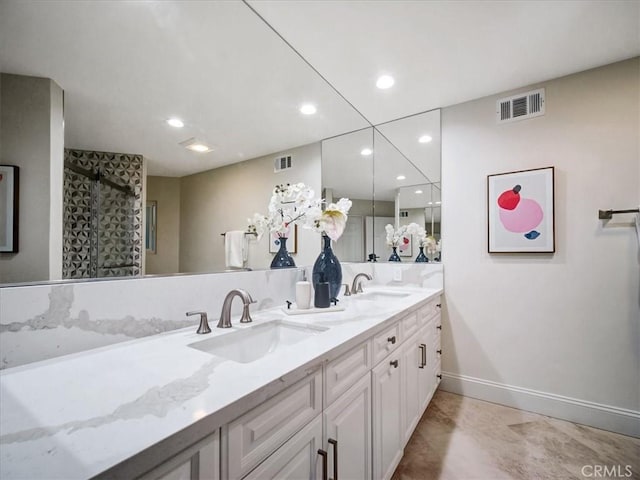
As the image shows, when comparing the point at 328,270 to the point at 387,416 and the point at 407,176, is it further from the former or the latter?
the point at 407,176

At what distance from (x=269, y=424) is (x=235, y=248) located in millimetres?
931

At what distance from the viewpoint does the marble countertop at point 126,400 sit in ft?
1.45

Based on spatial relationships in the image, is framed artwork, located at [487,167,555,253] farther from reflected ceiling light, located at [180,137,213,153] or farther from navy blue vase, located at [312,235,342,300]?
reflected ceiling light, located at [180,137,213,153]

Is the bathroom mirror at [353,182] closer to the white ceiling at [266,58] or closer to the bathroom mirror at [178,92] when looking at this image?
the white ceiling at [266,58]

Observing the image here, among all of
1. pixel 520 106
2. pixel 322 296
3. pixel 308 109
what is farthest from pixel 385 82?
pixel 322 296

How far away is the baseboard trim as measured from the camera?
1.85 m

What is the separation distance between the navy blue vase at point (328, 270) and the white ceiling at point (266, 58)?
69 centimetres

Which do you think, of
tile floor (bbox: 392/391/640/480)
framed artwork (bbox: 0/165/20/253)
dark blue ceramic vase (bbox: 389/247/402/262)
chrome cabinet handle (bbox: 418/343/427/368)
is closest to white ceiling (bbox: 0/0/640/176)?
framed artwork (bbox: 0/165/20/253)

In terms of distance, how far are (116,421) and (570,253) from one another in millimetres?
2605

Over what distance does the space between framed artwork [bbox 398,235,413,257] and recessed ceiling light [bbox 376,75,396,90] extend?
1284mm

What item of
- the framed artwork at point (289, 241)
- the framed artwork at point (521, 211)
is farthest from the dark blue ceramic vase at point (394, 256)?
the framed artwork at point (289, 241)

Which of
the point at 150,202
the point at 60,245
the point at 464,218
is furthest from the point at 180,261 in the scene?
the point at 464,218

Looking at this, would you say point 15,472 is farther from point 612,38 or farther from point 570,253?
point 612,38

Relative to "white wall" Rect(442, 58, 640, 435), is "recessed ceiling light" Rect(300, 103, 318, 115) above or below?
above
